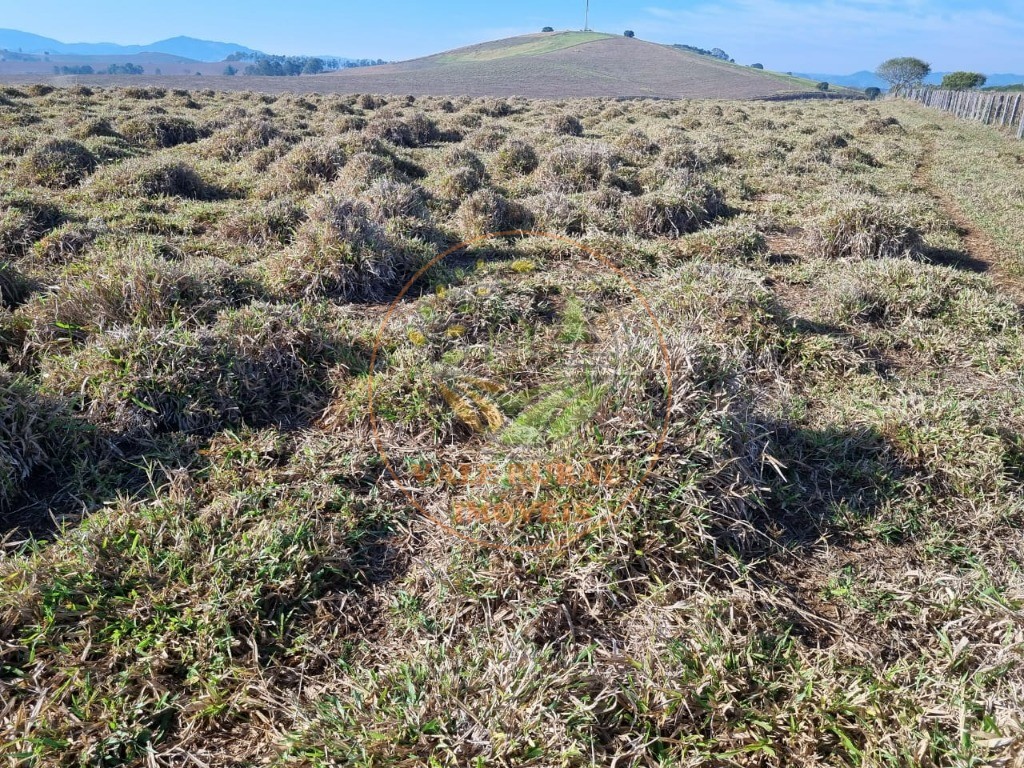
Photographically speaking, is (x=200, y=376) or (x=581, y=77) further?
(x=581, y=77)

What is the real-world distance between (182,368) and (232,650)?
1.85 m

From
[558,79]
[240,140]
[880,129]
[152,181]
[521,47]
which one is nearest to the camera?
[152,181]

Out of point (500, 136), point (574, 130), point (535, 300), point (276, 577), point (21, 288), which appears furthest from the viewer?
point (574, 130)

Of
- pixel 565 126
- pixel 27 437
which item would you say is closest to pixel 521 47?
pixel 565 126

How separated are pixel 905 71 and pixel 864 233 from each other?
281 feet

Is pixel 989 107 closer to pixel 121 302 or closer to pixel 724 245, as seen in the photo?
pixel 724 245

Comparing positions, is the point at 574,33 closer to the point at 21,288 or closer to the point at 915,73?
the point at 915,73

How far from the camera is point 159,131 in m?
11.8

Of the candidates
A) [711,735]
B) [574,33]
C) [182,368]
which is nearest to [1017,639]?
[711,735]

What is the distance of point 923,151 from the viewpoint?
46.8ft

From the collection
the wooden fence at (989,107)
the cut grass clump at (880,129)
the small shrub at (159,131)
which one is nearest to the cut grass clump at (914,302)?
the small shrub at (159,131)

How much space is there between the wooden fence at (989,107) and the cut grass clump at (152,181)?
73.2ft

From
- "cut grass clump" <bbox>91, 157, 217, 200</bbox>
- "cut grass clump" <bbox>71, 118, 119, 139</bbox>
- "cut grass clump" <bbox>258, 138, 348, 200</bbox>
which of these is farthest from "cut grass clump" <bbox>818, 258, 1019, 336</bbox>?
"cut grass clump" <bbox>71, 118, 119, 139</bbox>

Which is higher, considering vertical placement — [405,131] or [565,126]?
[565,126]
